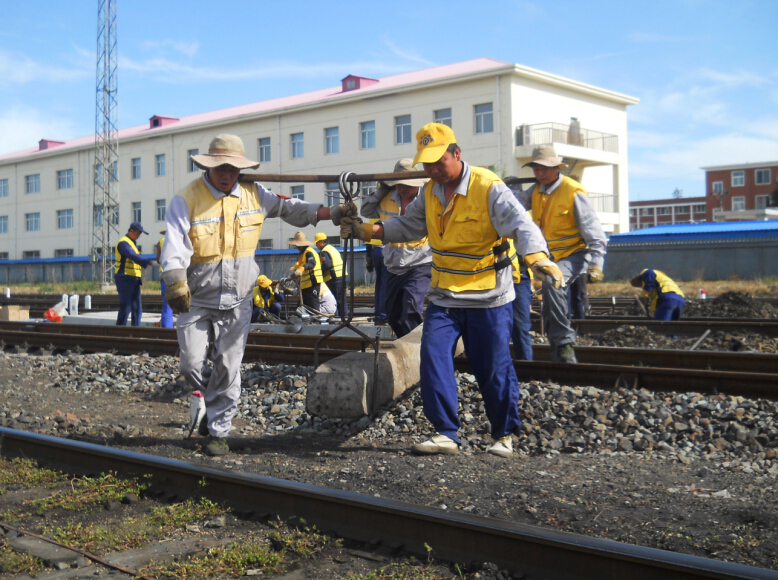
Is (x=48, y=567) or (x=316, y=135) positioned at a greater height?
(x=316, y=135)

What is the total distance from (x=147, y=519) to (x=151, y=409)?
3654mm

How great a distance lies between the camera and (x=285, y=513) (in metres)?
3.90

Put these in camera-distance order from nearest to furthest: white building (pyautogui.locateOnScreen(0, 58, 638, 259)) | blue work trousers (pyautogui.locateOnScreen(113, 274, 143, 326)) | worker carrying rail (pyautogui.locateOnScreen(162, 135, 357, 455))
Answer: worker carrying rail (pyautogui.locateOnScreen(162, 135, 357, 455))
blue work trousers (pyautogui.locateOnScreen(113, 274, 143, 326))
white building (pyautogui.locateOnScreen(0, 58, 638, 259))

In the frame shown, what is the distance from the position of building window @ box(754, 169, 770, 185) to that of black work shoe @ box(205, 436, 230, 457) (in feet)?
301

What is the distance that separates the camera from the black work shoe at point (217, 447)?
5.33 m

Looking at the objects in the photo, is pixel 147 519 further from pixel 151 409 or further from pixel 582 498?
pixel 151 409

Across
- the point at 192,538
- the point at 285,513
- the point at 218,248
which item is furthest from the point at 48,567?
the point at 218,248

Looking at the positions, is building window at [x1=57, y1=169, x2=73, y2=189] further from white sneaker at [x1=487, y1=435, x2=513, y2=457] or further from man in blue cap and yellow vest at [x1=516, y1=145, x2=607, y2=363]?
white sneaker at [x1=487, y1=435, x2=513, y2=457]

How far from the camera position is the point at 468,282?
5.14m

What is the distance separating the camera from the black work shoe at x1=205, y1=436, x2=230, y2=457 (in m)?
5.33

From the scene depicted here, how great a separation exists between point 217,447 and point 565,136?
118 ft

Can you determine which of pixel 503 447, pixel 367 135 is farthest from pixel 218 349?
pixel 367 135

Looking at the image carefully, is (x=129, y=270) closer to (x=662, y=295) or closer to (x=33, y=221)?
(x=662, y=295)

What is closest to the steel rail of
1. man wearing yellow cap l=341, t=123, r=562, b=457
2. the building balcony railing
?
man wearing yellow cap l=341, t=123, r=562, b=457
